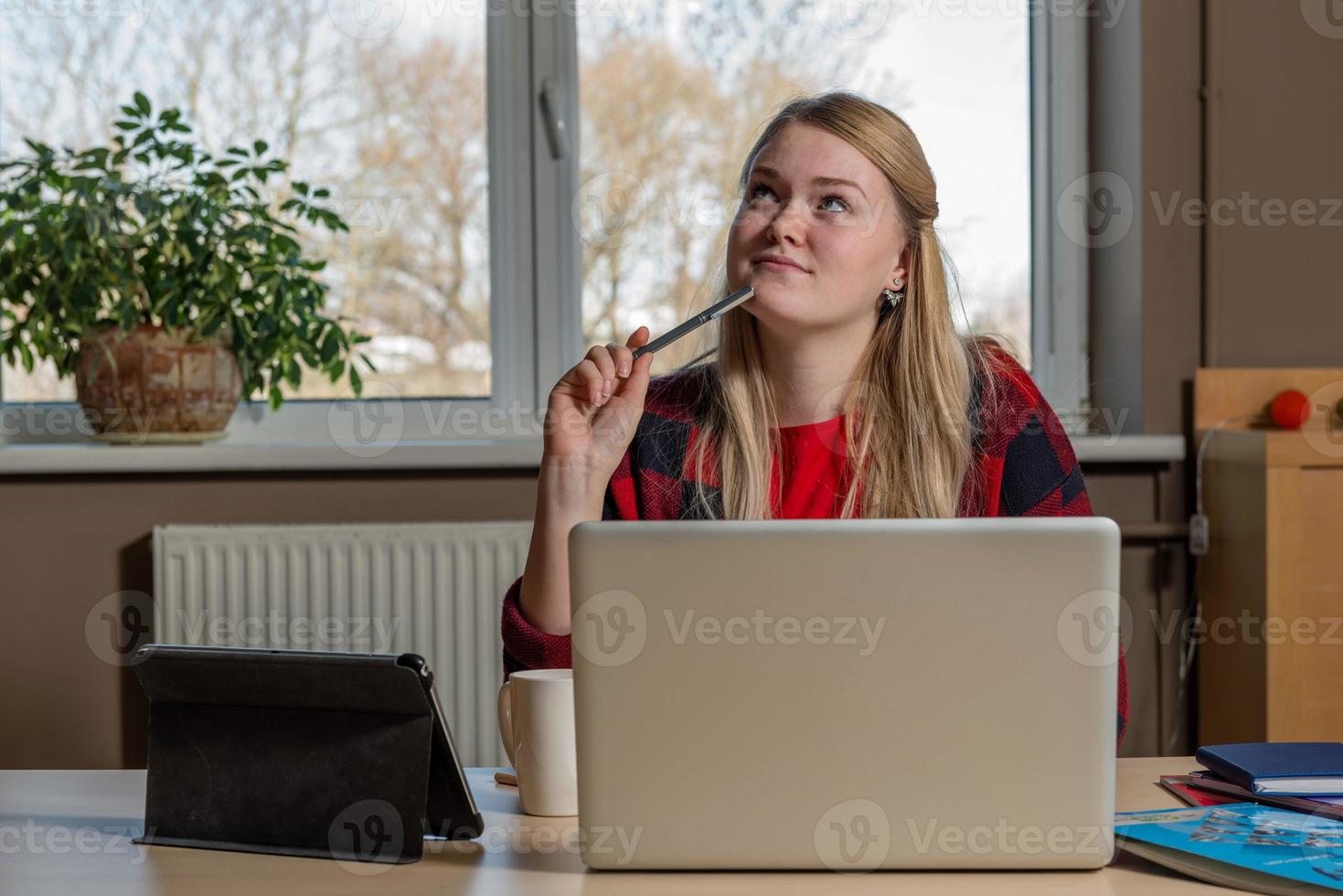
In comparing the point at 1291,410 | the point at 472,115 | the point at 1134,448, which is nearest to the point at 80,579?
the point at 472,115

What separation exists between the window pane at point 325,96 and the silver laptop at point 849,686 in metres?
1.81

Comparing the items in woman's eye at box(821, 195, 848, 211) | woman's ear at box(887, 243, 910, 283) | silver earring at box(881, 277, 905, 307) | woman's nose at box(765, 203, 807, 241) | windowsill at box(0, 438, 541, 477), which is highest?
woman's eye at box(821, 195, 848, 211)

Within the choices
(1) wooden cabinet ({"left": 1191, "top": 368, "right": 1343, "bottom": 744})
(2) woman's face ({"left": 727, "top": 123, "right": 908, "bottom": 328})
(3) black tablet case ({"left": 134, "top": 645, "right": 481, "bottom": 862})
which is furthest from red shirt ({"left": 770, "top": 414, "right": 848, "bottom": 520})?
(1) wooden cabinet ({"left": 1191, "top": 368, "right": 1343, "bottom": 744})

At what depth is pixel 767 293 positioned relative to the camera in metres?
1.34

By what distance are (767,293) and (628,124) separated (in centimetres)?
119

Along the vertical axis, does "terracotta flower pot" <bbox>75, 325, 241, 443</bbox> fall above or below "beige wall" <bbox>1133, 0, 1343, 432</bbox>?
below

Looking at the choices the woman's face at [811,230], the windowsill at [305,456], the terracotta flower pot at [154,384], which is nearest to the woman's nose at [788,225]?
the woman's face at [811,230]

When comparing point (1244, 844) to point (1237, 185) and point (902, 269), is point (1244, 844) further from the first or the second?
point (1237, 185)

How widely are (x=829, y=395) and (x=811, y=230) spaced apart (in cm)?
20

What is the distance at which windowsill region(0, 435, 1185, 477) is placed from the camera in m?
2.17

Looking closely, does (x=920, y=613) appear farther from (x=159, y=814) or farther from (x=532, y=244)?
(x=532, y=244)

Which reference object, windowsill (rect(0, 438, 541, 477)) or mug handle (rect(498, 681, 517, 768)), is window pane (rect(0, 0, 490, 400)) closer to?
windowsill (rect(0, 438, 541, 477))

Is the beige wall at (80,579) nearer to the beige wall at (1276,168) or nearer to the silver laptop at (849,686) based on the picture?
the beige wall at (1276,168)

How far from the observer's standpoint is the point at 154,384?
2154 millimetres
